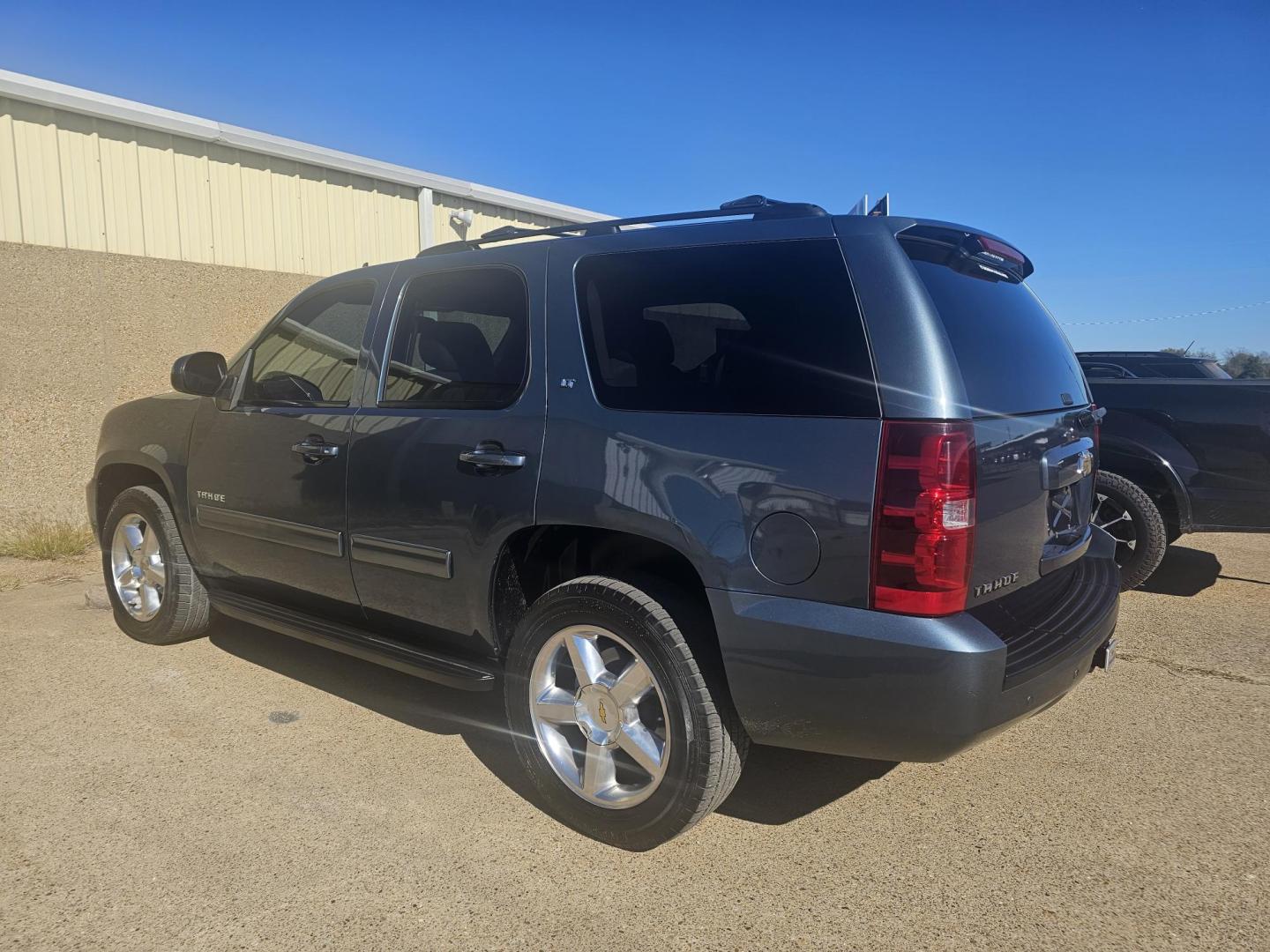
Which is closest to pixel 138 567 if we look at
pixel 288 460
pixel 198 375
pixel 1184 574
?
pixel 198 375

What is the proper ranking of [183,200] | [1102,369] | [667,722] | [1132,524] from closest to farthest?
[667,722], [1132,524], [183,200], [1102,369]

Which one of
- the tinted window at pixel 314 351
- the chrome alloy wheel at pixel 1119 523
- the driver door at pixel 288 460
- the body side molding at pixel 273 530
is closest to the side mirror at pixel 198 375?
the driver door at pixel 288 460

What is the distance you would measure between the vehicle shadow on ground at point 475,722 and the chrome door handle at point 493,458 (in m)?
1.14

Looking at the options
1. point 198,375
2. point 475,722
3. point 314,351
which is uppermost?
point 314,351

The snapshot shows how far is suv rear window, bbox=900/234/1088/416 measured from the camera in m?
2.45

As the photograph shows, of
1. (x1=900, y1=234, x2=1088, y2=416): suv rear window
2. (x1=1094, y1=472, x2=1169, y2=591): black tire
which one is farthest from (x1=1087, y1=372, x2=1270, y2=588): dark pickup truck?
(x1=900, y1=234, x2=1088, y2=416): suv rear window

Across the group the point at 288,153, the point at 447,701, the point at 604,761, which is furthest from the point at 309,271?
the point at 604,761

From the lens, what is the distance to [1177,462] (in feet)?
17.4

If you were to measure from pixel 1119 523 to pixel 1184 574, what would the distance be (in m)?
1.34

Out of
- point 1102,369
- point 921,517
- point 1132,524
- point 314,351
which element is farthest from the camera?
point 1102,369

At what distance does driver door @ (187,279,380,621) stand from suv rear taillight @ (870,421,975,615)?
2119 mm

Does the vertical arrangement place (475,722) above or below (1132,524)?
below

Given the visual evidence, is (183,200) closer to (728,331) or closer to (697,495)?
(728,331)

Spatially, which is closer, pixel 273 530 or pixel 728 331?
pixel 728 331
